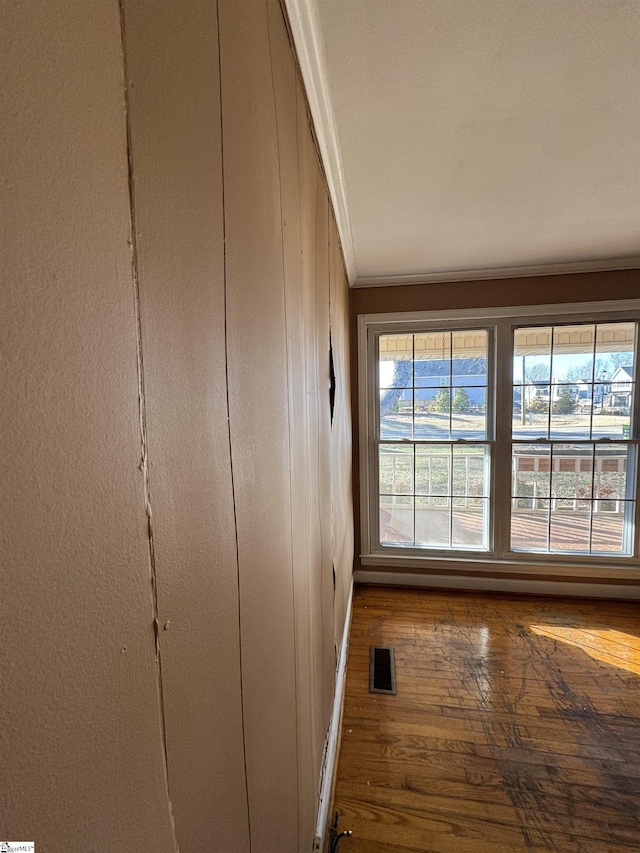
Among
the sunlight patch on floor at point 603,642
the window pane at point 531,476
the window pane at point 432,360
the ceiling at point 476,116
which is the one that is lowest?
the sunlight patch on floor at point 603,642

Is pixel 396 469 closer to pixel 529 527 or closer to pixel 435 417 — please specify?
pixel 435 417

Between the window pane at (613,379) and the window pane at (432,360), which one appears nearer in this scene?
the window pane at (613,379)

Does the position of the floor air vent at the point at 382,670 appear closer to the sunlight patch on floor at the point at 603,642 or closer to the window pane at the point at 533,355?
the sunlight patch on floor at the point at 603,642

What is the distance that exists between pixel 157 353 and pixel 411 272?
291cm

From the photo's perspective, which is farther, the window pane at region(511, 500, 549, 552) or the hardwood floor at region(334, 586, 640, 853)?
the window pane at region(511, 500, 549, 552)

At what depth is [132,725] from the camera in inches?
13.4

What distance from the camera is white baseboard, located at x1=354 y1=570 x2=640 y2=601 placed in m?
2.90

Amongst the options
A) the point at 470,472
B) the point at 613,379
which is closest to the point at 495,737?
the point at 470,472

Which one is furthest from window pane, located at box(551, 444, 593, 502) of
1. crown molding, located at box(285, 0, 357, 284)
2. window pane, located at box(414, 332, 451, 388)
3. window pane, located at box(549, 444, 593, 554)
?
crown molding, located at box(285, 0, 357, 284)

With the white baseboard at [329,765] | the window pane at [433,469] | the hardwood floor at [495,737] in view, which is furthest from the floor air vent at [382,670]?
the window pane at [433,469]

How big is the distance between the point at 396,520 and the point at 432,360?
1.35 meters

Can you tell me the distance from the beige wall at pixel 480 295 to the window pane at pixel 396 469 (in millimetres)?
229

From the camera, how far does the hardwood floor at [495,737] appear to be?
1.38 metres

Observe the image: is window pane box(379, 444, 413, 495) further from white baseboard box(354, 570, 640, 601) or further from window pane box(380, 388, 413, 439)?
white baseboard box(354, 570, 640, 601)
